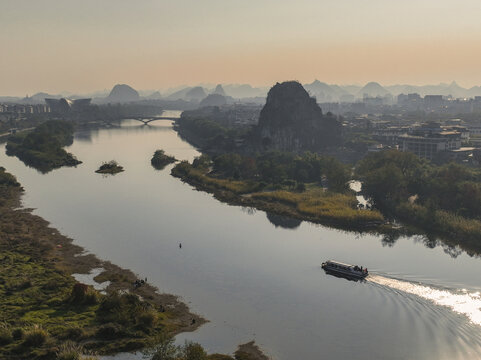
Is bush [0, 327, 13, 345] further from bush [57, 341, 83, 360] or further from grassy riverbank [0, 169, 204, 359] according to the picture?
bush [57, 341, 83, 360]

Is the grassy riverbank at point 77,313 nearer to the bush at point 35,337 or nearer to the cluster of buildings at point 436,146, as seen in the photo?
the bush at point 35,337

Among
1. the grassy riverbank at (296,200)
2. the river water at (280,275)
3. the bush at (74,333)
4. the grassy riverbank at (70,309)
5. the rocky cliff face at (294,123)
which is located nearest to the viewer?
the grassy riverbank at (70,309)

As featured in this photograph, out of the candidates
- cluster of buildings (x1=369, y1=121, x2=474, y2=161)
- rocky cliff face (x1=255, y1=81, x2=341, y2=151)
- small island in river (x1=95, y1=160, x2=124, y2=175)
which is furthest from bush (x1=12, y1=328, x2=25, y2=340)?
rocky cliff face (x1=255, y1=81, x2=341, y2=151)

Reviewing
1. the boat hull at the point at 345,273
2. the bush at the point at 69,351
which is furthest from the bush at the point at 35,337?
the boat hull at the point at 345,273

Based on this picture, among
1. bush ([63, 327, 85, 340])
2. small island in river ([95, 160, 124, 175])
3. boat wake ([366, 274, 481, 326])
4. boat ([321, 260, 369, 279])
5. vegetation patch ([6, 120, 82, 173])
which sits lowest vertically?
boat wake ([366, 274, 481, 326])

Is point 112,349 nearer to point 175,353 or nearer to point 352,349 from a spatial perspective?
point 175,353
